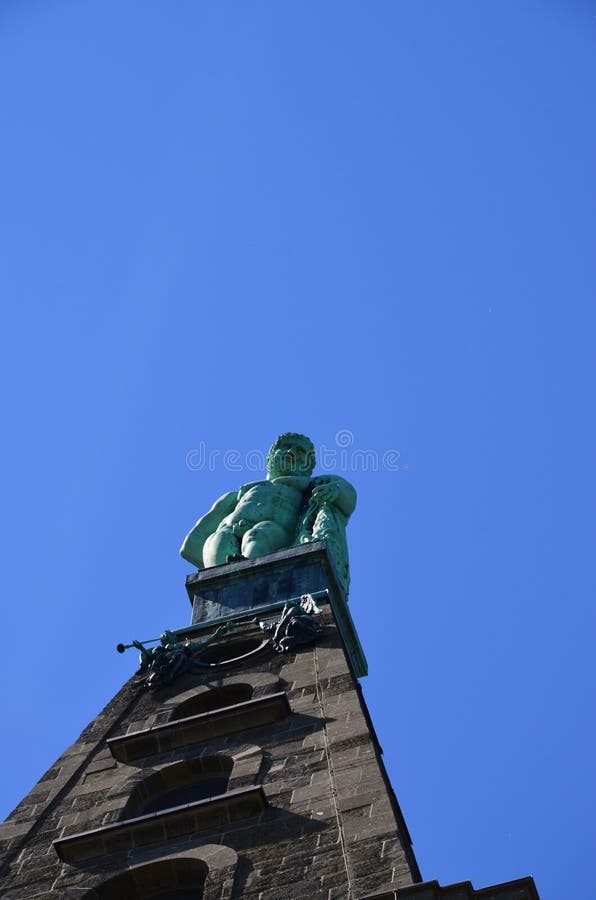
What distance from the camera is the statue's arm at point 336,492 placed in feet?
91.6

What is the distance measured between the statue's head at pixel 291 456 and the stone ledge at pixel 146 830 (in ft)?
48.9

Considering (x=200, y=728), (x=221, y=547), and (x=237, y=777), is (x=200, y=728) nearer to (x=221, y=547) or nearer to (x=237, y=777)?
(x=237, y=777)

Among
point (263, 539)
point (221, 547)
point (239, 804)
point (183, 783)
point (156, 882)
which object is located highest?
point (221, 547)

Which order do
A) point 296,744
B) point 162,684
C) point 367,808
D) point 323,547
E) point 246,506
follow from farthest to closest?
1. point 246,506
2. point 323,547
3. point 162,684
4. point 296,744
5. point 367,808

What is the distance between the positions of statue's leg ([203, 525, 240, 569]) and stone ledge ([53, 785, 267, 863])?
35.6 ft

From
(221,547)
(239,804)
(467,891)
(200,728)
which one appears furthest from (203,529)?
(467,891)

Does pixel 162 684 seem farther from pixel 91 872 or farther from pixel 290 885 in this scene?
pixel 290 885

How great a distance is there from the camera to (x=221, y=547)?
2653 centimetres

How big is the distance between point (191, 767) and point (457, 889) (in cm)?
629

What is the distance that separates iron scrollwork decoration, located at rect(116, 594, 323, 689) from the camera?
20703 millimetres

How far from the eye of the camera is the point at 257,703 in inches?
698

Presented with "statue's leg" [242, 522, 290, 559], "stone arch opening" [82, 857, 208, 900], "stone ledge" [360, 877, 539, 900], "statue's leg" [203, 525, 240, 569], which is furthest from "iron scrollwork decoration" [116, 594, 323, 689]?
"stone ledge" [360, 877, 539, 900]

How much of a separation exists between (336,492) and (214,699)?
890 cm

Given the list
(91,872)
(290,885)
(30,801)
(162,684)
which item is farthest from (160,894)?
(162,684)
